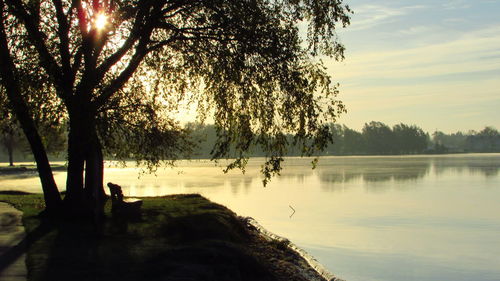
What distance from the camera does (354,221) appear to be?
34031 millimetres

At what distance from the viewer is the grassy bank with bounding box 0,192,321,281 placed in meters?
13.6

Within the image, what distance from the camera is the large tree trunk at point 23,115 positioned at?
18844 mm

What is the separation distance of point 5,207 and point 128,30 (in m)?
10.1

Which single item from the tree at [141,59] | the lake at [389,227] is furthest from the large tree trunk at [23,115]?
the lake at [389,227]

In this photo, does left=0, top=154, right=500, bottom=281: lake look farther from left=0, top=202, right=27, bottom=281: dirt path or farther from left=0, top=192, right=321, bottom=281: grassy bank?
left=0, top=202, right=27, bottom=281: dirt path

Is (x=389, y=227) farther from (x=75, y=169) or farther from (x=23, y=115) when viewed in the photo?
(x=23, y=115)

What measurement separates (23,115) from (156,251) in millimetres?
8596

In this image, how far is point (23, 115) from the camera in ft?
67.4

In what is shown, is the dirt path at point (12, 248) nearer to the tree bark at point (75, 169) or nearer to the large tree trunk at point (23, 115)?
the large tree trunk at point (23, 115)

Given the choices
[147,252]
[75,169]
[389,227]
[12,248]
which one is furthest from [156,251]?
[389,227]

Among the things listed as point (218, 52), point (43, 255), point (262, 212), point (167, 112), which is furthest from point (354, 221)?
point (43, 255)

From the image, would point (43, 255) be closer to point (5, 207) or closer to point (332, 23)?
point (5, 207)

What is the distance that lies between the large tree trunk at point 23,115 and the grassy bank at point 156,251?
1.04 meters

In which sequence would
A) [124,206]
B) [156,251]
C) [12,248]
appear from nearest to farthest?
[12,248], [156,251], [124,206]
